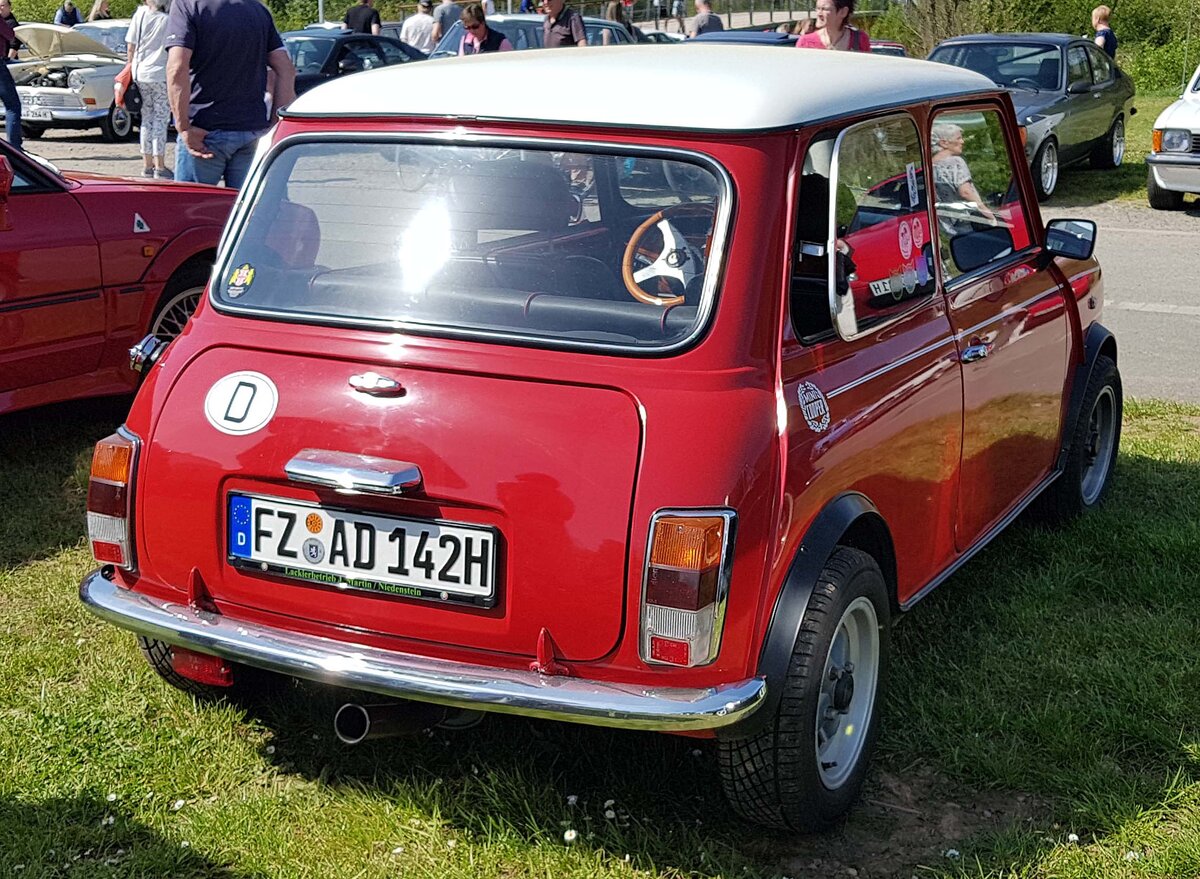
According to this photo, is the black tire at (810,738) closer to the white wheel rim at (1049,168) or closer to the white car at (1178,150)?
the white car at (1178,150)

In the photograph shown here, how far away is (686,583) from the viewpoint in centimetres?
285

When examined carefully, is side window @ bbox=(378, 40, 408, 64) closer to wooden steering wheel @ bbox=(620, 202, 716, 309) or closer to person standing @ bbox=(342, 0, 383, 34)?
person standing @ bbox=(342, 0, 383, 34)

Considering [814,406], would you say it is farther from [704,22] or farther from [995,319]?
[704,22]

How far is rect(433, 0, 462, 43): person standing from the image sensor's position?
1734cm

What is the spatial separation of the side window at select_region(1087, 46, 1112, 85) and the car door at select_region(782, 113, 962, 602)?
13129 millimetres

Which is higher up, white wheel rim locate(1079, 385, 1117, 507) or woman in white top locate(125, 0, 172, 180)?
woman in white top locate(125, 0, 172, 180)

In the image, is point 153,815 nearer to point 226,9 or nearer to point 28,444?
point 28,444

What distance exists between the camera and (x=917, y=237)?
389 centimetres

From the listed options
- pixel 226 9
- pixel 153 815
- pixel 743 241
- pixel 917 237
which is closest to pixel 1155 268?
pixel 226 9

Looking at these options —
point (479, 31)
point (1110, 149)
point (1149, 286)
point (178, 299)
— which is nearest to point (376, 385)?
point (178, 299)

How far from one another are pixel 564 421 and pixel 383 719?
0.79 meters

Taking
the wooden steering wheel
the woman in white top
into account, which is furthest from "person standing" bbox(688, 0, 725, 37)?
the wooden steering wheel

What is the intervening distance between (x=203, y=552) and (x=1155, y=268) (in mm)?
9637

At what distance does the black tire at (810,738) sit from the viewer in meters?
3.07
